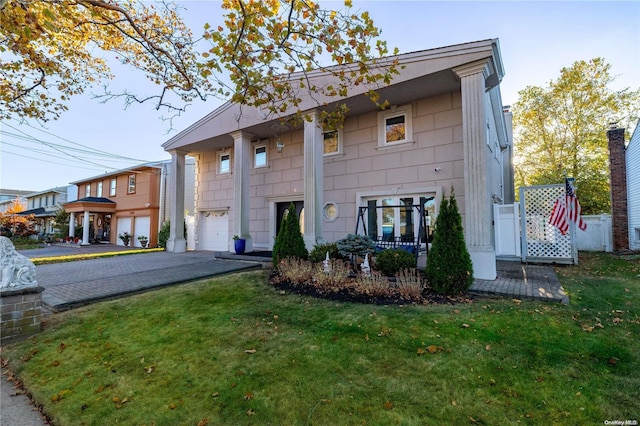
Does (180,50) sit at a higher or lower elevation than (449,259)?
higher

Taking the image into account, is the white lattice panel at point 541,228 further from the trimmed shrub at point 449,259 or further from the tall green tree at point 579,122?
the tall green tree at point 579,122

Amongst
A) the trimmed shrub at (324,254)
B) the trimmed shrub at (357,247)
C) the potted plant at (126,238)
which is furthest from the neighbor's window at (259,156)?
the potted plant at (126,238)

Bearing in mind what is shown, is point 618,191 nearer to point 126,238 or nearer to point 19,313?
point 19,313

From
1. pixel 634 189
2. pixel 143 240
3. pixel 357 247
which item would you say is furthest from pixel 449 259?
pixel 143 240

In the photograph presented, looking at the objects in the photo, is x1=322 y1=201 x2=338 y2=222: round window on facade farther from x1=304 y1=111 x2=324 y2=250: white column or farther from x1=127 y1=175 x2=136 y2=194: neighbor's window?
x1=127 y1=175 x2=136 y2=194: neighbor's window

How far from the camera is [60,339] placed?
4273 millimetres

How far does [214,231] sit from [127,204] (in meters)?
9.94

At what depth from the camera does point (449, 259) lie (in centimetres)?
541

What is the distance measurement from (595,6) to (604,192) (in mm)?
16371

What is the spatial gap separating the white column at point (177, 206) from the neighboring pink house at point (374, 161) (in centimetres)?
5

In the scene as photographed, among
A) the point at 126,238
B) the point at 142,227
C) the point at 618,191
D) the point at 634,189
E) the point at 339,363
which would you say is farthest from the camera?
the point at 126,238

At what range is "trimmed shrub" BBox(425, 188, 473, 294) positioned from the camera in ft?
17.5

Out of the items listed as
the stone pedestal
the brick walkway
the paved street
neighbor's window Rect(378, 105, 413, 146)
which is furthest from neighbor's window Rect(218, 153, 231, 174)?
the brick walkway

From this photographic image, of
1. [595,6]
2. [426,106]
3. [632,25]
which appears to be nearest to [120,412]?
[426,106]
